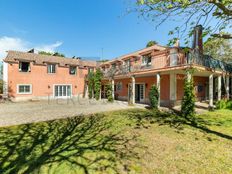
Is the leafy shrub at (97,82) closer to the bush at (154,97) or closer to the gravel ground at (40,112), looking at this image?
the gravel ground at (40,112)

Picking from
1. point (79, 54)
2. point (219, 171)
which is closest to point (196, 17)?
point (219, 171)

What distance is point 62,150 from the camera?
16.2 ft

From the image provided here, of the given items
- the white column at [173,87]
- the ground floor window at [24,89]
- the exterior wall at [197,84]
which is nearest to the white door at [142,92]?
the exterior wall at [197,84]

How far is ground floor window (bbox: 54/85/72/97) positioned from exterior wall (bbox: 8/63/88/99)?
61 cm

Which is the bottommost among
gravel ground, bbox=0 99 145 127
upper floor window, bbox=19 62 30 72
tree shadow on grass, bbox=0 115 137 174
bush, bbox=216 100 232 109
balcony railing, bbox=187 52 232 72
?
gravel ground, bbox=0 99 145 127

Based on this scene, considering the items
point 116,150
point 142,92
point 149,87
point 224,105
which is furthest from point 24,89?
point 224,105

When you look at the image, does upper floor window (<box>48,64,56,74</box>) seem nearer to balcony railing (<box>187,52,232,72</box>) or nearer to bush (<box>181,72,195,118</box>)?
balcony railing (<box>187,52,232,72</box>)

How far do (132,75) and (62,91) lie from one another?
1477cm

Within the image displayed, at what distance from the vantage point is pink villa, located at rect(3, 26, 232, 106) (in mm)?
13391

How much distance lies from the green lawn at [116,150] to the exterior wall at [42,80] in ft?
→ 55.2

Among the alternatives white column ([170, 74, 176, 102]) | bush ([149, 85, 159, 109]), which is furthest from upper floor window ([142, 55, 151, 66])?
bush ([149, 85, 159, 109])

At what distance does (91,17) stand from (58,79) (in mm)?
13263

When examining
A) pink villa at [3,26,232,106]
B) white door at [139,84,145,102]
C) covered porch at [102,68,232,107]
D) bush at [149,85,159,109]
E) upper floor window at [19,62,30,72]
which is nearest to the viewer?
bush at [149,85,159,109]

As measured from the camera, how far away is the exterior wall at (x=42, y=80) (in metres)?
21.4
